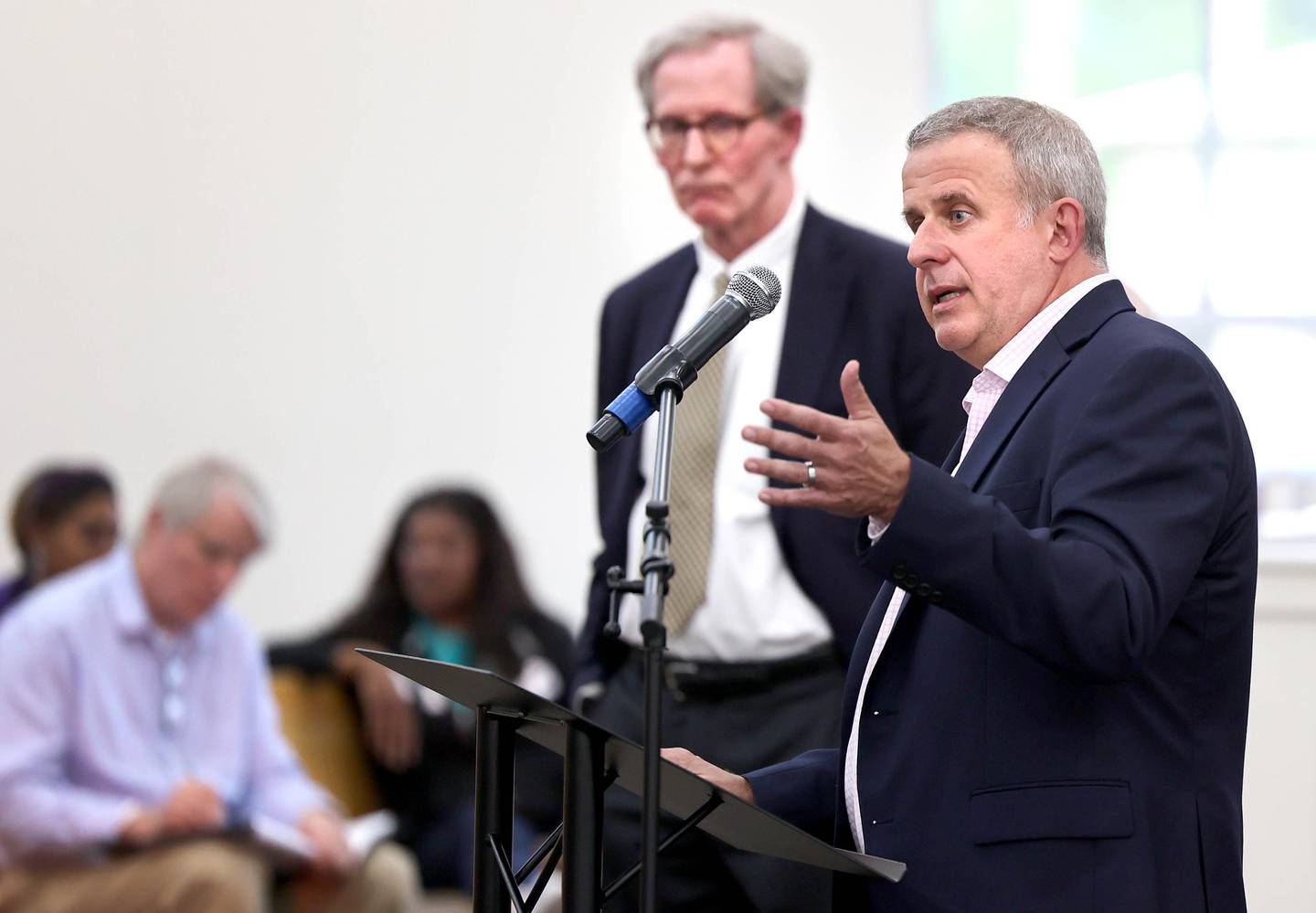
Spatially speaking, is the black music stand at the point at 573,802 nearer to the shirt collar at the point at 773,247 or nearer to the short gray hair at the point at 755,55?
the shirt collar at the point at 773,247

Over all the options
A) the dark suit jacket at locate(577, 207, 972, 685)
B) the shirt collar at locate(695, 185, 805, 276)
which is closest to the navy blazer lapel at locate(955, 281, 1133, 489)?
the dark suit jacket at locate(577, 207, 972, 685)

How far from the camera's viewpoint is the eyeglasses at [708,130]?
308 centimetres

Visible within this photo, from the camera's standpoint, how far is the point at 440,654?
454 cm

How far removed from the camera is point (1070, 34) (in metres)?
4.39

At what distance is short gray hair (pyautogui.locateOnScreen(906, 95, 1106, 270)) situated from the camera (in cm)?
173

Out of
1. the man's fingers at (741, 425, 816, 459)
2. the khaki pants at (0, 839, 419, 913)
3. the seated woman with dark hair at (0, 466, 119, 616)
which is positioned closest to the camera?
the man's fingers at (741, 425, 816, 459)

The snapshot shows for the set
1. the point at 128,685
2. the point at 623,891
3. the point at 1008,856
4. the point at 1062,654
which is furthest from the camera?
the point at 128,685

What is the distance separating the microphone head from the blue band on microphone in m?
0.15

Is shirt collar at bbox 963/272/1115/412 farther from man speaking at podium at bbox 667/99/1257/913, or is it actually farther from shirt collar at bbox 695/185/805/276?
shirt collar at bbox 695/185/805/276

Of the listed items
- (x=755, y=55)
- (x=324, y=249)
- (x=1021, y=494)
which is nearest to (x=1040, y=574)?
(x=1021, y=494)

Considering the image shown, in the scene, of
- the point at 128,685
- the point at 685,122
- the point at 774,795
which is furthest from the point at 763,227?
the point at 128,685

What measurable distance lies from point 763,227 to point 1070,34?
1753mm

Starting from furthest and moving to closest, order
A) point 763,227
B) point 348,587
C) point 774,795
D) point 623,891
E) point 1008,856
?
point 348,587 → point 763,227 → point 623,891 → point 774,795 → point 1008,856

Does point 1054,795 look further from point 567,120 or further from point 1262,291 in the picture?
point 567,120
